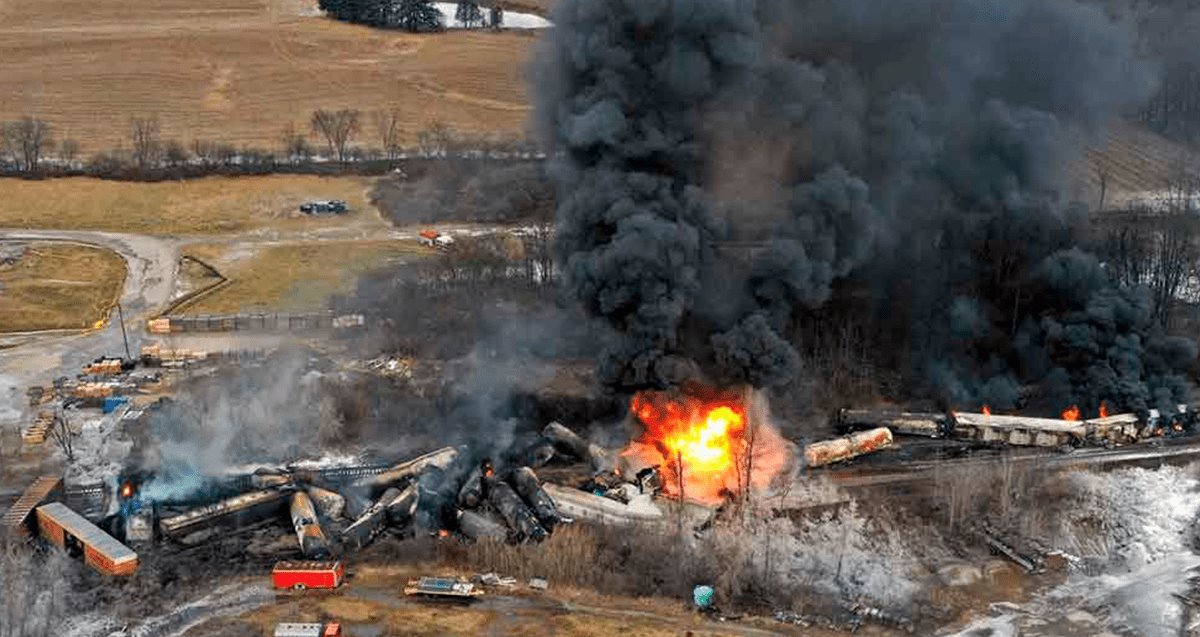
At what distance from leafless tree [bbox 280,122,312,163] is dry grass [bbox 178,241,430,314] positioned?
24.8 meters

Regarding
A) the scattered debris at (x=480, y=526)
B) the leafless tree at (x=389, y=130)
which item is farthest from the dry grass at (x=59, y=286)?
the scattered debris at (x=480, y=526)

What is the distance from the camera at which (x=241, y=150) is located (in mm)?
114875

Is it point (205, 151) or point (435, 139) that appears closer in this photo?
point (205, 151)

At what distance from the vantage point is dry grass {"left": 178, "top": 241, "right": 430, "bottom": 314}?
77.8 metres

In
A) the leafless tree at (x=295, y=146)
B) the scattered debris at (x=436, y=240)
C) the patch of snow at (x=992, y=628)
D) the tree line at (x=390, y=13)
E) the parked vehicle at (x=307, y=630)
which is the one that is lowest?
the parked vehicle at (x=307, y=630)

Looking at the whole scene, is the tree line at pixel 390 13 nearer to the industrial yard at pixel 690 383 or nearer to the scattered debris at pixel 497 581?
the industrial yard at pixel 690 383

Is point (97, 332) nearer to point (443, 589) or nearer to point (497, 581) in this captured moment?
point (443, 589)

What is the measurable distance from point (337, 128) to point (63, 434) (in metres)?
63.8

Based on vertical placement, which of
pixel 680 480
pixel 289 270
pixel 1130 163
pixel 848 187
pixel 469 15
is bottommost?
pixel 680 480

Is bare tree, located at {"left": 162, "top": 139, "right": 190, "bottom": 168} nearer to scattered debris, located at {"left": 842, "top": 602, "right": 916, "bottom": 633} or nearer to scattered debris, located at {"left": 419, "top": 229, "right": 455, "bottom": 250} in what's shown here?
scattered debris, located at {"left": 419, "top": 229, "right": 455, "bottom": 250}

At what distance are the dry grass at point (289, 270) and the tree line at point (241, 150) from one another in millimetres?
22124

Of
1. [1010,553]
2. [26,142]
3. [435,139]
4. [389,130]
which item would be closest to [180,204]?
[26,142]

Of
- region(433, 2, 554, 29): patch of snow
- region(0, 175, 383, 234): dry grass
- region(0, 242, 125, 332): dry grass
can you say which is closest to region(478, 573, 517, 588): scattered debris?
region(0, 242, 125, 332): dry grass

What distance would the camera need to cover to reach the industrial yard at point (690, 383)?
44594 millimetres
